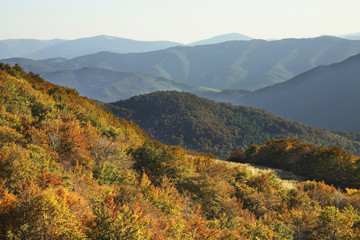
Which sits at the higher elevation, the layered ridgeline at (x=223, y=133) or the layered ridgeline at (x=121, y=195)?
the layered ridgeline at (x=121, y=195)

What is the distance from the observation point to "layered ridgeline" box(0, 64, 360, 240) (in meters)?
9.20

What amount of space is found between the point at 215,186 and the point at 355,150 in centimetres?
18201

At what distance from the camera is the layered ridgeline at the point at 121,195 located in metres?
9.20

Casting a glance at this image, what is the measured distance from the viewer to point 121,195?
1431 centimetres

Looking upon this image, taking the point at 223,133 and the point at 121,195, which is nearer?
the point at 121,195

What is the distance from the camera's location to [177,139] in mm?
179125

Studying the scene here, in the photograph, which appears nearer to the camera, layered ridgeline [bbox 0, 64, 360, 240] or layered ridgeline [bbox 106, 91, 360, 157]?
layered ridgeline [bbox 0, 64, 360, 240]

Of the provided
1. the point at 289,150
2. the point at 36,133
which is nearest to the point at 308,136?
the point at 289,150

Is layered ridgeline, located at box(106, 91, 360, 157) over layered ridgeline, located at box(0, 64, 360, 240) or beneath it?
beneath

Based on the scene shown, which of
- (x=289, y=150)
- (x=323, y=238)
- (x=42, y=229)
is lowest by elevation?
(x=289, y=150)

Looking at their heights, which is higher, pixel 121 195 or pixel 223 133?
pixel 121 195

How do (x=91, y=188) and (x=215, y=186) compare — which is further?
(x=215, y=186)

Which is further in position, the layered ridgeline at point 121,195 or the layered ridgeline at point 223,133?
the layered ridgeline at point 223,133

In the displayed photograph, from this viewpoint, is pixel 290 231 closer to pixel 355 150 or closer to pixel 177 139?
pixel 177 139
